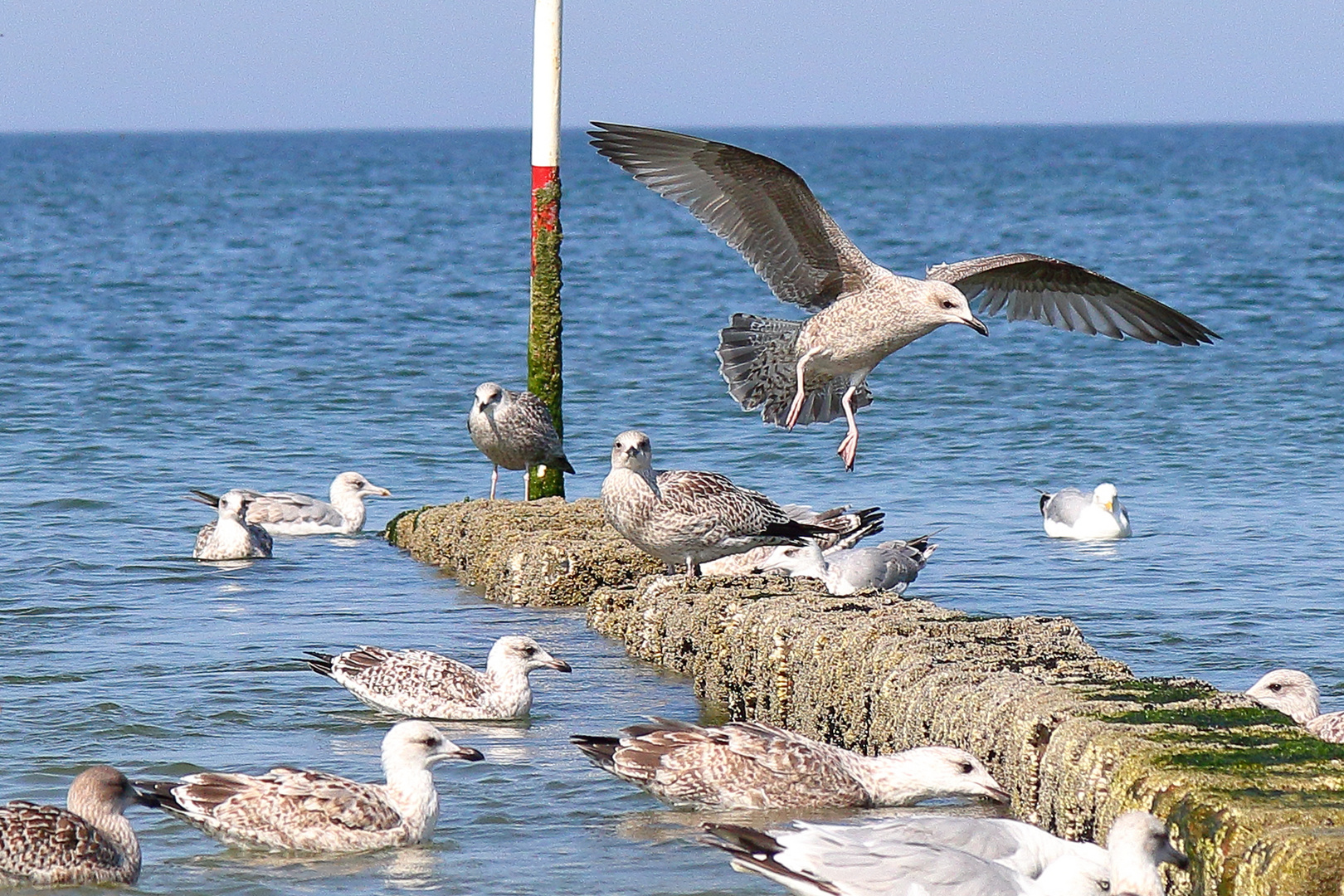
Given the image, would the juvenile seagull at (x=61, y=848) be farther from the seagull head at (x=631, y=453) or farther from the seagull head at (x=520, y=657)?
the seagull head at (x=631, y=453)

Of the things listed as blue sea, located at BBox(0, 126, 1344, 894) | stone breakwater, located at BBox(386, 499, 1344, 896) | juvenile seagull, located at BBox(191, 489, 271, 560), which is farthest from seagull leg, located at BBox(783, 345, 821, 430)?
juvenile seagull, located at BBox(191, 489, 271, 560)

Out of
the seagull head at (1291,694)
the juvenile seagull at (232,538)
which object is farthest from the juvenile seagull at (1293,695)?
the juvenile seagull at (232,538)

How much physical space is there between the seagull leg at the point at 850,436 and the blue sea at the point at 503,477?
1.04 m

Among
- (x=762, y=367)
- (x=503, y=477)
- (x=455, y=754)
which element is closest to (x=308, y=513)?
(x=503, y=477)

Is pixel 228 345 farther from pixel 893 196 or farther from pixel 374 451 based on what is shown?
pixel 893 196

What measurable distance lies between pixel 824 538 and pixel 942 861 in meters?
5.10

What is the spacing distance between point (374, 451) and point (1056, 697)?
34.2 feet

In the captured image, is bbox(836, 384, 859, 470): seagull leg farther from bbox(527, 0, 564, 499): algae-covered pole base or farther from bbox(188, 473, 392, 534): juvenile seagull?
bbox(188, 473, 392, 534): juvenile seagull

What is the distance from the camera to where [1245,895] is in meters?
4.85

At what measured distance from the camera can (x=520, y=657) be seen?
7801 millimetres

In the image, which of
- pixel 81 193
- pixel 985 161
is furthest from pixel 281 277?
pixel 985 161

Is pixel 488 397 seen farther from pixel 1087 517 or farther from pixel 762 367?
pixel 1087 517

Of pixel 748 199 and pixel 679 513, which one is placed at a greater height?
pixel 748 199

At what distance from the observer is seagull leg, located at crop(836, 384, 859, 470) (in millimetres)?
9664
